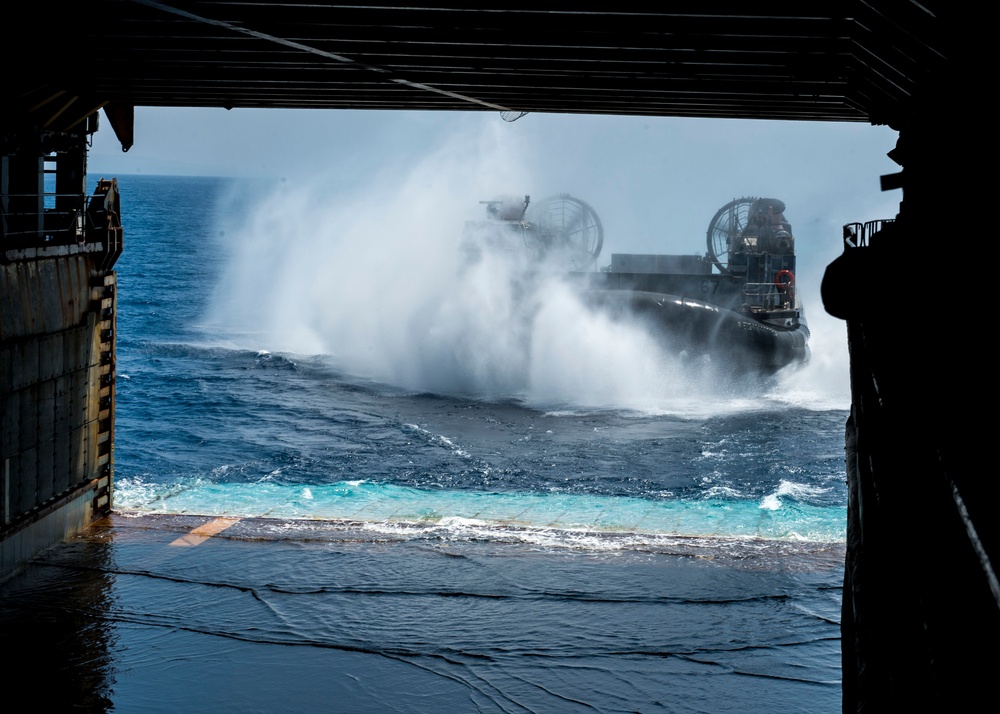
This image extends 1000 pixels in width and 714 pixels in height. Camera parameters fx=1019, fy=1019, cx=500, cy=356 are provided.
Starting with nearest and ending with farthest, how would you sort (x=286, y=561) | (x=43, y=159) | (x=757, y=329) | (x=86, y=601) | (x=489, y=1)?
(x=489, y=1), (x=86, y=601), (x=286, y=561), (x=43, y=159), (x=757, y=329)

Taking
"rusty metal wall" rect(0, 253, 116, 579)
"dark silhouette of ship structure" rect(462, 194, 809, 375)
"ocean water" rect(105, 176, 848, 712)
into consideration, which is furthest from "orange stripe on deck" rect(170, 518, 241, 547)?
"dark silhouette of ship structure" rect(462, 194, 809, 375)

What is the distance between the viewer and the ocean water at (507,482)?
342 inches

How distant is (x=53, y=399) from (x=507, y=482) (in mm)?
7641

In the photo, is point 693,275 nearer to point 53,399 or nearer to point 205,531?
point 205,531

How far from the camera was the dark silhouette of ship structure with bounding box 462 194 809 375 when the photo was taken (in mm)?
28656

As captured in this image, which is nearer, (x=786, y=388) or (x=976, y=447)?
(x=976, y=447)

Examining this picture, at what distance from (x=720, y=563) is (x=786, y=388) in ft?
60.4

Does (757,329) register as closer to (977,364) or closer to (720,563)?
(720,563)

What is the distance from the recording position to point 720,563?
37.9 feet

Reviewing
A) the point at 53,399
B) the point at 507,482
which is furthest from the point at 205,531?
the point at 507,482

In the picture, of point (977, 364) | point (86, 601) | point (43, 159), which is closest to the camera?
point (977, 364)

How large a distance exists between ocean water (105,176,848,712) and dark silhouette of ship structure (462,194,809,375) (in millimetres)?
764

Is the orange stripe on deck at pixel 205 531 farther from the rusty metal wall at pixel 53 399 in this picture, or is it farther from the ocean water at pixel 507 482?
the rusty metal wall at pixel 53 399

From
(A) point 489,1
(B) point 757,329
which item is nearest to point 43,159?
(A) point 489,1
